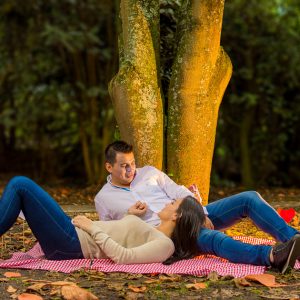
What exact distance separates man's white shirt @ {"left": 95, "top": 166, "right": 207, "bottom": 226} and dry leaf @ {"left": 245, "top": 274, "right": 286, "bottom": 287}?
3.43 feet

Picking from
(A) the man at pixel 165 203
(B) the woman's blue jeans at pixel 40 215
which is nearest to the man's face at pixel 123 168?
(A) the man at pixel 165 203

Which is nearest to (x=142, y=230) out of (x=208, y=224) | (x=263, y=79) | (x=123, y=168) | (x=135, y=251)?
(x=135, y=251)

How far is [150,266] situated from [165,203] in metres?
0.73

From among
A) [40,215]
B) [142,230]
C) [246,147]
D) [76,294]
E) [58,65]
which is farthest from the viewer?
[246,147]

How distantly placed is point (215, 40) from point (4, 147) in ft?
31.7

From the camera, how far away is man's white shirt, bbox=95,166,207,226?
5488mm

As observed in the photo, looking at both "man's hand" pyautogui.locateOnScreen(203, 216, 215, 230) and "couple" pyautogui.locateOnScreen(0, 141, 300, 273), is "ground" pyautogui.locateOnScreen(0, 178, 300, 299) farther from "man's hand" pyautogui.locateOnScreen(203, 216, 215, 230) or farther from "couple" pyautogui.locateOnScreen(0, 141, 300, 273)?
"man's hand" pyautogui.locateOnScreen(203, 216, 215, 230)

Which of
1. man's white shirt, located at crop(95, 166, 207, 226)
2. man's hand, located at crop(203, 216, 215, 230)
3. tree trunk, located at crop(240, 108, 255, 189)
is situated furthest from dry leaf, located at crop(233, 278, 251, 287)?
tree trunk, located at crop(240, 108, 255, 189)

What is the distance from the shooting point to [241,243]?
5102 millimetres

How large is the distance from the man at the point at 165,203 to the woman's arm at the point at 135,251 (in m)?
0.33

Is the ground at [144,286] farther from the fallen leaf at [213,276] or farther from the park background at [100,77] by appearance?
the park background at [100,77]

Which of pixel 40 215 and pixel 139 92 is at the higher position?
pixel 139 92

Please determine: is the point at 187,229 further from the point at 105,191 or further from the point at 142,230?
the point at 105,191

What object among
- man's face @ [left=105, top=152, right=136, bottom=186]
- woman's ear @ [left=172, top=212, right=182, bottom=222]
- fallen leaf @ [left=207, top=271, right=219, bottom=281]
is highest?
man's face @ [left=105, top=152, right=136, bottom=186]
